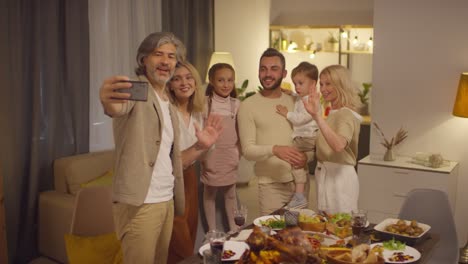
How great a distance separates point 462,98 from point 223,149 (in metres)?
1.82

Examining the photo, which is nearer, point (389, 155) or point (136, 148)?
point (136, 148)

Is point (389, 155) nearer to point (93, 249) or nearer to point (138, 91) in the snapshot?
point (93, 249)

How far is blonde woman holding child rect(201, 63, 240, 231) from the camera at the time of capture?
3.96 m

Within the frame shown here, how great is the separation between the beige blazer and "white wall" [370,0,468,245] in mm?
2620

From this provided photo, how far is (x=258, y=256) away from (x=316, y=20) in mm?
5286

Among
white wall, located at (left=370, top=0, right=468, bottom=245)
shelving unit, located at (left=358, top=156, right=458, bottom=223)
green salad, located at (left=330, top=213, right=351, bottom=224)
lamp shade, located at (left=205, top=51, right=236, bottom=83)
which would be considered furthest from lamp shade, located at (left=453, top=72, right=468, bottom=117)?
lamp shade, located at (left=205, top=51, right=236, bottom=83)

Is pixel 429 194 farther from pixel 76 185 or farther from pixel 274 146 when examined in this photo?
pixel 76 185

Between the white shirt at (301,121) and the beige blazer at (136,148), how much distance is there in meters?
1.13

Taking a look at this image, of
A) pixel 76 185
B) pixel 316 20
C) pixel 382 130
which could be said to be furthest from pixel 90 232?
pixel 316 20

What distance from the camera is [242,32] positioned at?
6.33 metres

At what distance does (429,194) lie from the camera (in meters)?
3.00

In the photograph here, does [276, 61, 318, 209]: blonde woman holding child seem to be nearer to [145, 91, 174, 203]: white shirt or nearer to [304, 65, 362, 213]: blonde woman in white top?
[304, 65, 362, 213]: blonde woman in white top

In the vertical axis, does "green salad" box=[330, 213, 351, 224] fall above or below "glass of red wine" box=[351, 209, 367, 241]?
below

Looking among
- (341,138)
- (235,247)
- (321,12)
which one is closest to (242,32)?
(321,12)
